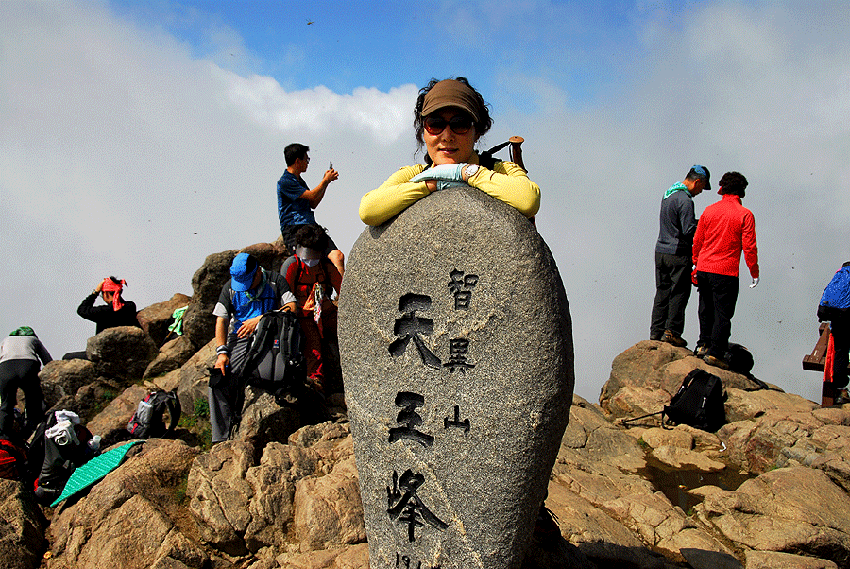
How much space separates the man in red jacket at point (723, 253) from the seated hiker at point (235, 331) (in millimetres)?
6105

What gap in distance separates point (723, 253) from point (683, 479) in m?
3.54

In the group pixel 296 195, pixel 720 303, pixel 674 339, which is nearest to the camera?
pixel 296 195

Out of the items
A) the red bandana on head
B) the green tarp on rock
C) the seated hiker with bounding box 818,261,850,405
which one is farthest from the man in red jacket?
the red bandana on head

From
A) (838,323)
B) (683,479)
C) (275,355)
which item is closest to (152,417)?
(275,355)

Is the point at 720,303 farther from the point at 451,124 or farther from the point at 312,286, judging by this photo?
the point at 451,124

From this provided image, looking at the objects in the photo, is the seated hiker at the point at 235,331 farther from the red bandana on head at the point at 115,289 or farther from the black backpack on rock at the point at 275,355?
the red bandana on head at the point at 115,289

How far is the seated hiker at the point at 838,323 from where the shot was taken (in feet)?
25.8

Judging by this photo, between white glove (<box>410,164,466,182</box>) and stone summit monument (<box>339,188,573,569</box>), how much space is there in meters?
0.10

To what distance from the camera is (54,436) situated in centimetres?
590

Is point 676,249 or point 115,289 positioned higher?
point 676,249

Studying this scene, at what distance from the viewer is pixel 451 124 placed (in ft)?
11.5

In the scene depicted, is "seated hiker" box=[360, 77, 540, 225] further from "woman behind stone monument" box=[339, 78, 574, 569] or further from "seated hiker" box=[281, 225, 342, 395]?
"seated hiker" box=[281, 225, 342, 395]

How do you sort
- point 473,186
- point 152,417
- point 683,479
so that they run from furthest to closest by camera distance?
point 152,417 < point 683,479 < point 473,186

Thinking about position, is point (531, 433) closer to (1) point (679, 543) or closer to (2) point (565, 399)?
(2) point (565, 399)
